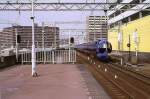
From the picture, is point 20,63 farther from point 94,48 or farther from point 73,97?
point 73,97

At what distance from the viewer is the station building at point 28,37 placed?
4597 centimetres

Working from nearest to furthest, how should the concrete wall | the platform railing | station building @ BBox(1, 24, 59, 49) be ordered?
1. the concrete wall
2. the platform railing
3. station building @ BBox(1, 24, 59, 49)

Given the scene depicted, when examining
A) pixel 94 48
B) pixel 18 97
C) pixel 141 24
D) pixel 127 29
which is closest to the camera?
pixel 18 97

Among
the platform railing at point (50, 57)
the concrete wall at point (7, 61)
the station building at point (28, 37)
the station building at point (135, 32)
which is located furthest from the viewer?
the station building at point (135, 32)

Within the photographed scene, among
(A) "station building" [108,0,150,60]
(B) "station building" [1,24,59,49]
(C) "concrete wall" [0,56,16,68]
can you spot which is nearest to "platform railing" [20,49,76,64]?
(B) "station building" [1,24,59,49]

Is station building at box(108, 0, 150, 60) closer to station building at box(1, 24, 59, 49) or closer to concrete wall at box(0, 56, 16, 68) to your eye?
station building at box(1, 24, 59, 49)

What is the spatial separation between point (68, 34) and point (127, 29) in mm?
34293

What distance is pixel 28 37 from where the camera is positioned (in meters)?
50.0

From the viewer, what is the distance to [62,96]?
17625 millimetres

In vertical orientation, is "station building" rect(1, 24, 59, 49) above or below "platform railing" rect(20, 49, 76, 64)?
above

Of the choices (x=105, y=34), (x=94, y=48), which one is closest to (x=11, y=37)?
(x=94, y=48)

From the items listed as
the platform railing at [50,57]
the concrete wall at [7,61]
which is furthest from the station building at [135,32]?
the concrete wall at [7,61]

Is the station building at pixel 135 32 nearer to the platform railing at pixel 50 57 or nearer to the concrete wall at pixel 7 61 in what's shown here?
the platform railing at pixel 50 57

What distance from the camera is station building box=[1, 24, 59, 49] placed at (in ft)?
151
